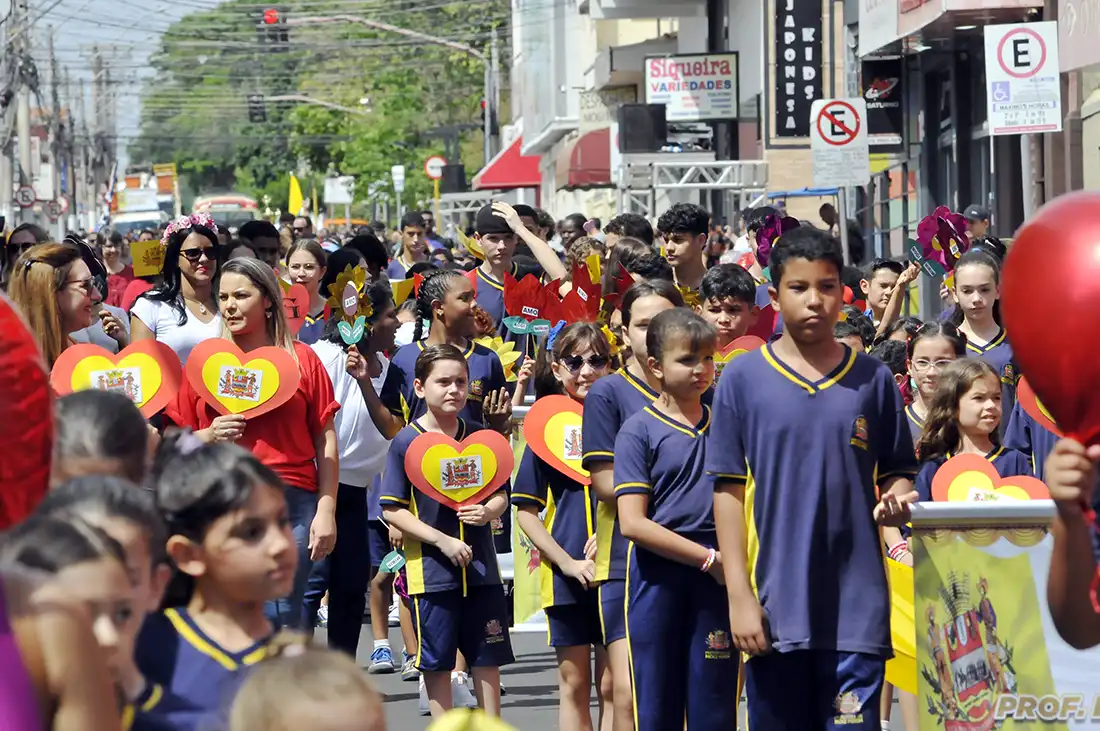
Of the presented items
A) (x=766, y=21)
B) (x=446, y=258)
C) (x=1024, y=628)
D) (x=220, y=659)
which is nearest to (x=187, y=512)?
(x=220, y=659)

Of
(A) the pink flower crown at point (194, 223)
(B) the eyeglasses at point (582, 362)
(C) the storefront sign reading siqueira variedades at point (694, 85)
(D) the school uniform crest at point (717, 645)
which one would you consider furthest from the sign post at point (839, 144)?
(C) the storefront sign reading siqueira variedades at point (694, 85)

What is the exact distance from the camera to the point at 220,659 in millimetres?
3789

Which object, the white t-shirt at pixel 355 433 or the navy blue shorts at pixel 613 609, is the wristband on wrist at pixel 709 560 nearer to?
the navy blue shorts at pixel 613 609

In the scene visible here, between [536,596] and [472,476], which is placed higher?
[472,476]

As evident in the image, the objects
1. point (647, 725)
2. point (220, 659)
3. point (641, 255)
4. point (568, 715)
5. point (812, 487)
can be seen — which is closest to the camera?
point (220, 659)

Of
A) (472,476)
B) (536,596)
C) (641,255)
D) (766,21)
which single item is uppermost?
(766,21)

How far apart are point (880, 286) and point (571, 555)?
5090 millimetres

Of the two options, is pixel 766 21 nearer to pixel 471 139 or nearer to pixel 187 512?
pixel 187 512

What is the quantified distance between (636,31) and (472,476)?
141 ft

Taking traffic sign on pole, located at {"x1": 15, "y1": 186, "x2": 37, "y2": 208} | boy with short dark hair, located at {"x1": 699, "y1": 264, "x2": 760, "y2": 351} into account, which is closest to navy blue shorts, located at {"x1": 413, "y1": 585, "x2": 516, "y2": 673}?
boy with short dark hair, located at {"x1": 699, "y1": 264, "x2": 760, "y2": 351}

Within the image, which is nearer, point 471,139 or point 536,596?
point 536,596

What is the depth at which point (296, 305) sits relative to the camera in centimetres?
1005

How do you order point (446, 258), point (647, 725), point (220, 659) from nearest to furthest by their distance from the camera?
point (220, 659) < point (647, 725) < point (446, 258)

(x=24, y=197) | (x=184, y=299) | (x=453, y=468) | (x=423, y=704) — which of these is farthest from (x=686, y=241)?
(x=24, y=197)
